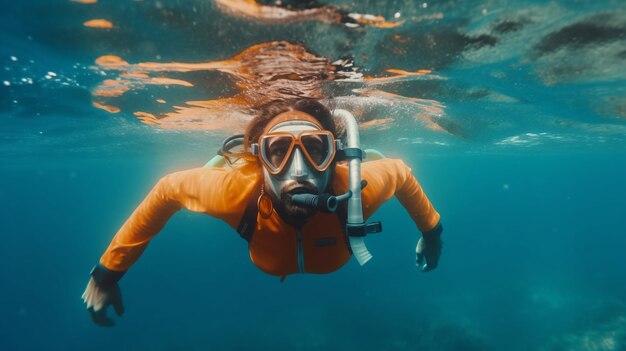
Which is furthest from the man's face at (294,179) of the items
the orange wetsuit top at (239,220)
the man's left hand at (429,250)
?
the man's left hand at (429,250)

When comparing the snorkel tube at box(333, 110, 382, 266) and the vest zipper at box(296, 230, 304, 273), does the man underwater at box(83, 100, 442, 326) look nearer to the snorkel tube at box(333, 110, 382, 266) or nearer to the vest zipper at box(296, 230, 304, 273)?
the vest zipper at box(296, 230, 304, 273)

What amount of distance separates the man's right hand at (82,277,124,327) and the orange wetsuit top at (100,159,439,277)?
302 mm

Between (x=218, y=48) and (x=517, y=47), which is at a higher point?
(x=517, y=47)

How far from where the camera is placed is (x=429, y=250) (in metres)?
5.05

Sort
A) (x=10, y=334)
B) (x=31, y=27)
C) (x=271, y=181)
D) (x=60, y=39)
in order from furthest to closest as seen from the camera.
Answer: (x=10, y=334), (x=60, y=39), (x=31, y=27), (x=271, y=181)

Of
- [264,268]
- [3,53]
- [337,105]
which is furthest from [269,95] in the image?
[264,268]

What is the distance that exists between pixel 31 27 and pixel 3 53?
6.03 feet

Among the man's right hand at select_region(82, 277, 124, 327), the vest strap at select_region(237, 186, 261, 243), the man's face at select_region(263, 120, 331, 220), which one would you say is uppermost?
the man's face at select_region(263, 120, 331, 220)

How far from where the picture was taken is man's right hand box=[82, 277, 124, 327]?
3.83 metres

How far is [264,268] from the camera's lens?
13.5 ft

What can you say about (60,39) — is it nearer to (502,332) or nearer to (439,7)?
(439,7)

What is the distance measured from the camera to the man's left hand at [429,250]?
16.4 ft

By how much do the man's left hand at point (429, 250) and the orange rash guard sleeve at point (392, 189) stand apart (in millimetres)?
161

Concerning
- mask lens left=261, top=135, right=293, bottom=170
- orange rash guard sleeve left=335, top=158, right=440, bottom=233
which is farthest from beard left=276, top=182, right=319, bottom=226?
orange rash guard sleeve left=335, top=158, right=440, bottom=233
